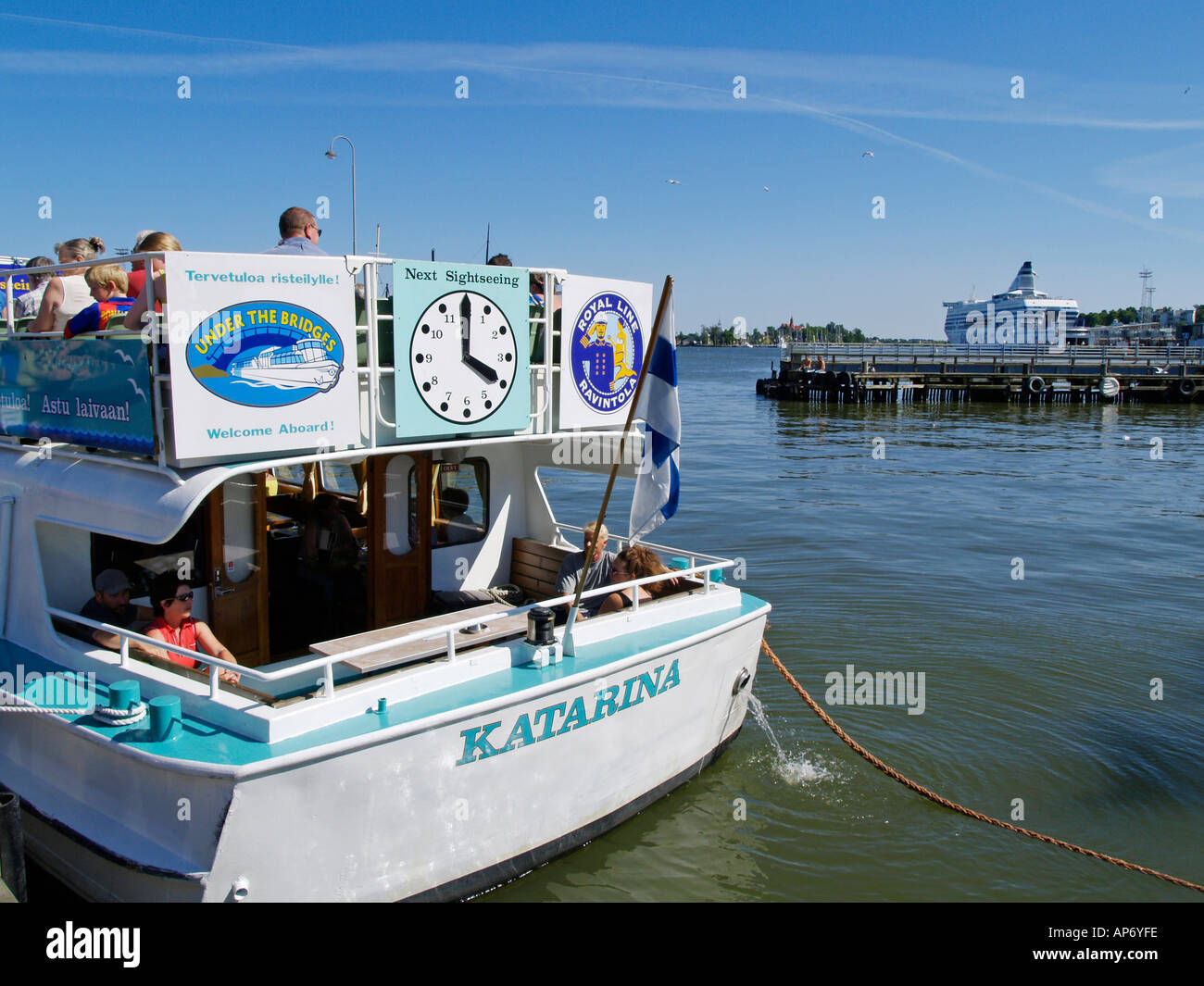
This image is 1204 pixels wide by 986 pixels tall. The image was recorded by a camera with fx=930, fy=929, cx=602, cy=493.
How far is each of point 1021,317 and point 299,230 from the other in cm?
13629

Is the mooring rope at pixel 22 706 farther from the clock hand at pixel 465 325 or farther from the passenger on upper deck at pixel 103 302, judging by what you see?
the clock hand at pixel 465 325

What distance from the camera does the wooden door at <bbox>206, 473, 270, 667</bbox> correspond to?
6562 millimetres

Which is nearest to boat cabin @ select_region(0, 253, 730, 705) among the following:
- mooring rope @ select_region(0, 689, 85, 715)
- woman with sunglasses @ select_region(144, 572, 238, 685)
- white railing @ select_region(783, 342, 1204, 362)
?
woman with sunglasses @ select_region(144, 572, 238, 685)

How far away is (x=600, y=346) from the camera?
742 centimetres

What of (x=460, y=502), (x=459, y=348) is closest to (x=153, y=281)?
(x=459, y=348)

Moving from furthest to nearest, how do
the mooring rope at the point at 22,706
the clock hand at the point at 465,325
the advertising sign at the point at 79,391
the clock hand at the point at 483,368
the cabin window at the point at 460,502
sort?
1. the cabin window at the point at 460,502
2. the clock hand at the point at 483,368
3. the clock hand at the point at 465,325
4. the advertising sign at the point at 79,391
5. the mooring rope at the point at 22,706

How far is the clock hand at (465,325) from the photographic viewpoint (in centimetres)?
636

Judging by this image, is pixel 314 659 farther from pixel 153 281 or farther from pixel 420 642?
pixel 153 281

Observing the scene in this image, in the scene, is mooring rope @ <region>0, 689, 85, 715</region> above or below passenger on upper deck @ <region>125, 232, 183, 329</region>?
below

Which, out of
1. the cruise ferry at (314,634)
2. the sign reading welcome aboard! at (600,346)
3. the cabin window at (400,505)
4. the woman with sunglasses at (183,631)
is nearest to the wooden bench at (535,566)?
the cruise ferry at (314,634)

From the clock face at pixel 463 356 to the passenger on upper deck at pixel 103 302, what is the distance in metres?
1.99

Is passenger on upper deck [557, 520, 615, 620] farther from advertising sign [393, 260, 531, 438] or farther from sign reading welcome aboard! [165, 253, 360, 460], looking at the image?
sign reading welcome aboard! [165, 253, 360, 460]

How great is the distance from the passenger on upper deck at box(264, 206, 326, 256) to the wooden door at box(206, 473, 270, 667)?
160 cm
